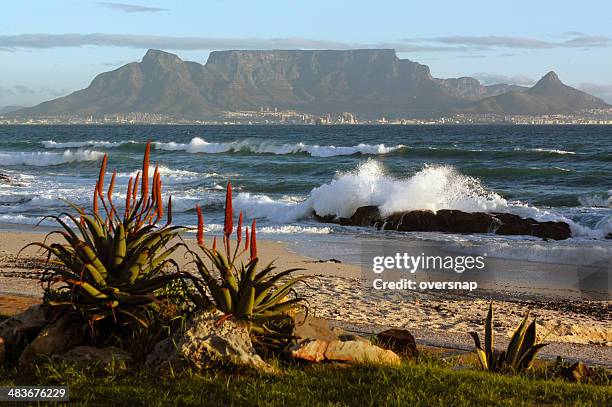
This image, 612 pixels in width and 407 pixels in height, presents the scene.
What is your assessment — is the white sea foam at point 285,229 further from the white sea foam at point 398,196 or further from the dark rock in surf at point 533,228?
the dark rock in surf at point 533,228

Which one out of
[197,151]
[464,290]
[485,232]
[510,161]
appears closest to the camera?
[464,290]

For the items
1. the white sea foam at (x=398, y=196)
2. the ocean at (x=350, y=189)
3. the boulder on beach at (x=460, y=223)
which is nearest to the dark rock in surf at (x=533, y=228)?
the boulder on beach at (x=460, y=223)

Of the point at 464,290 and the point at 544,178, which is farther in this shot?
the point at 544,178

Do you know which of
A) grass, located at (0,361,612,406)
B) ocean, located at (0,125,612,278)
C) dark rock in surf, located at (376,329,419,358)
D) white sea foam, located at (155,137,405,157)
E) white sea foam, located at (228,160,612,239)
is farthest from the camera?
white sea foam, located at (155,137,405,157)

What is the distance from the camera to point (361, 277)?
12867 millimetres

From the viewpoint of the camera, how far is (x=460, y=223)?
66.0 ft

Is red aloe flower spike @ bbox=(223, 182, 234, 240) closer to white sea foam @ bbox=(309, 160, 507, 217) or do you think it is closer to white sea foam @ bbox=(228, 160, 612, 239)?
white sea foam @ bbox=(228, 160, 612, 239)

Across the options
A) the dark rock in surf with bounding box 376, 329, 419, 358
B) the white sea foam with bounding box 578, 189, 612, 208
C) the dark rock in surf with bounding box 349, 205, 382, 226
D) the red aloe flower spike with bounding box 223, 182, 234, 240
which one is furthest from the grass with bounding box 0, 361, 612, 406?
the white sea foam with bounding box 578, 189, 612, 208

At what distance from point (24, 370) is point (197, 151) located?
2487 inches

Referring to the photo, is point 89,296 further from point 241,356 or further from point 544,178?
point 544,178

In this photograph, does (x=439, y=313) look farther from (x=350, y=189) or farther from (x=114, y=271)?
(x=350, y=189)

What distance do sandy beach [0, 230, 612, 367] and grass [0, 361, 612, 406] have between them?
150cm

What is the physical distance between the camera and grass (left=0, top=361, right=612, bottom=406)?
533 centimetres

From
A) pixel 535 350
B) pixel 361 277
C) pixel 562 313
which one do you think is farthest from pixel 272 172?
pixel 535 350
